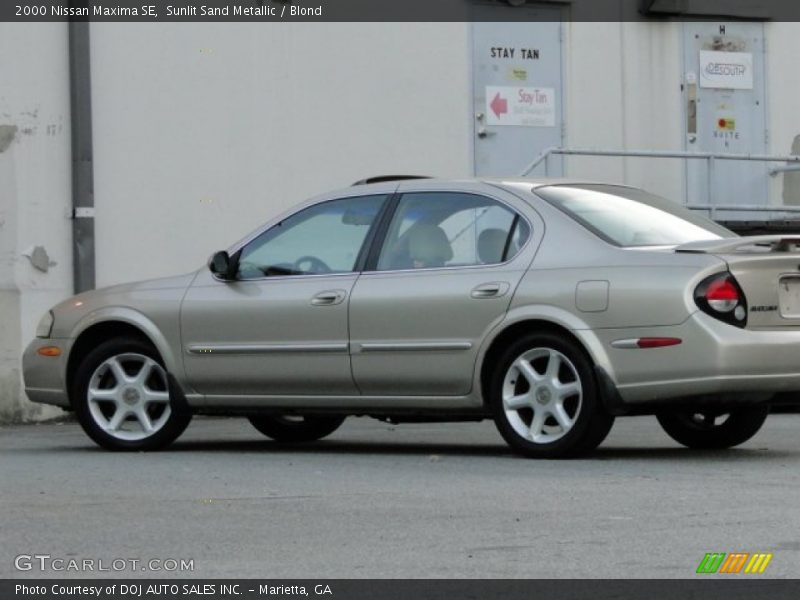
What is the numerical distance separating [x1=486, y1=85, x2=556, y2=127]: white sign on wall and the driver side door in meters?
7.97

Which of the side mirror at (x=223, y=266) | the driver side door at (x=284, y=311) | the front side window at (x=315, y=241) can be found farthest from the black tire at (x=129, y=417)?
the front side window at (x=315, y=241)

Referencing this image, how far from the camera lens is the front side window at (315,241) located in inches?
416

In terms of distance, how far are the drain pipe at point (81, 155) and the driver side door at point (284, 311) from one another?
17.1ft

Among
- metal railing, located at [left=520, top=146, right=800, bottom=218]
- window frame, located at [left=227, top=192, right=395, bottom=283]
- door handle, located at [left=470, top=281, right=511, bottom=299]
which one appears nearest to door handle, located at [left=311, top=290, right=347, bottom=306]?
window frame, located at [left=227, top=192, right=395, bottom=283]

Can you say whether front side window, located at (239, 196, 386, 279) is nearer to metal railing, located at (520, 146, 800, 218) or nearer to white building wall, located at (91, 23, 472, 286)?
white building wall, located at (91, 23, 472, 286)

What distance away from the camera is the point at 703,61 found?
19.9 m

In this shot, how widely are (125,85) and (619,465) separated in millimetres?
8175

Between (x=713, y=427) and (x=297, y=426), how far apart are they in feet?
8.67

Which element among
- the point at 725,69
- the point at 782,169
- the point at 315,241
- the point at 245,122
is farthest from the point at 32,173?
the point at 782,169

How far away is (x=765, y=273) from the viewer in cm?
945

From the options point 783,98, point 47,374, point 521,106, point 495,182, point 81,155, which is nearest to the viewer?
point 495,182

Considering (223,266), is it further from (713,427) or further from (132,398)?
(713,427)

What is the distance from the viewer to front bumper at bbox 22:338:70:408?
11.2m
